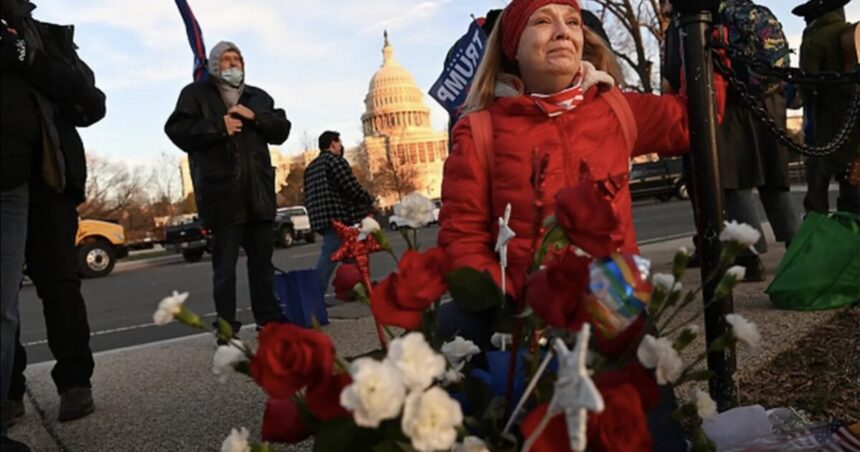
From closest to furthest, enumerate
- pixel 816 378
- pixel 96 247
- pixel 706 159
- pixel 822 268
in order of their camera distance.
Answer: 1. pixel 706 159
2. pixel 816 378
3. pixel 822 268
4. pixel 96 247

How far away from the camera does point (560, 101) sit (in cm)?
215

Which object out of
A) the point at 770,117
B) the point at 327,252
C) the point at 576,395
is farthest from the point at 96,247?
the point at 576,395

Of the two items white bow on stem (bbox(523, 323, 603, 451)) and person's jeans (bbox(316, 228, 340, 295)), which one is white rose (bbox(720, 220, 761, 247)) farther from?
person's jeans (bbox(316, 228, 340, 295))

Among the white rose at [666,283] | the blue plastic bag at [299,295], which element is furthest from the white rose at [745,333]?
the blue plastic bag at [299,295]

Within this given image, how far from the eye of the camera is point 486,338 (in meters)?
1.93

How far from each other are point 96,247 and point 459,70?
13.4 meters

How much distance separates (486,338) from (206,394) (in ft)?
5.79

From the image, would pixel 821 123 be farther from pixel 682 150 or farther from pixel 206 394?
pixel 206 394

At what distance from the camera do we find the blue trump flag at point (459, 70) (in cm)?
508

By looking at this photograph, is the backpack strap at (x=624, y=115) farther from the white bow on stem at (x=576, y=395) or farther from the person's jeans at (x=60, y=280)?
the person's jeans at (x=60, y=280)

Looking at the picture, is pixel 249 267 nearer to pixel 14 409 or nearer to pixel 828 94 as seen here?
pixel 14 409

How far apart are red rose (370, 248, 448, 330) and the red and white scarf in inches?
40.9

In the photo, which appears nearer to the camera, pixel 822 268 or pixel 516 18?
pixel 516 18

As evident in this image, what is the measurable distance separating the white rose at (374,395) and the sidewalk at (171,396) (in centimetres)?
154
